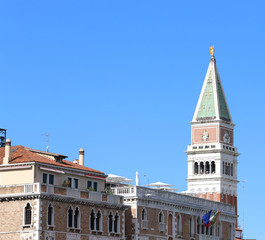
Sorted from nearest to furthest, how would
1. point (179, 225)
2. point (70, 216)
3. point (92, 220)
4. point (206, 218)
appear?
1. point (70, 216)
2. point (92, 220)
3. point (179, 225)
4. point (206, 218)

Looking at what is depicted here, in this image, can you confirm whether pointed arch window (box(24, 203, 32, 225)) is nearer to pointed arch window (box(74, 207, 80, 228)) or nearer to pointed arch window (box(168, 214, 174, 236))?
pointed arch window (box(74, 207, 80, 228))

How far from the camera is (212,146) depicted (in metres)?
159

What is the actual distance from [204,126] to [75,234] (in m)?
74.8

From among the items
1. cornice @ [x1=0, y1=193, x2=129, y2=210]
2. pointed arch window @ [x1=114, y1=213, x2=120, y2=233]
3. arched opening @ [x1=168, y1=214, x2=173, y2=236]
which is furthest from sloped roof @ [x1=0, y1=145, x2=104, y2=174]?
arched opening @ [x1=168, y1=214, x2=173, y2=236]

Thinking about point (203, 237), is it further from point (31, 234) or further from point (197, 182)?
point (197, 182)

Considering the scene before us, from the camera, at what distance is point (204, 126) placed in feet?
524

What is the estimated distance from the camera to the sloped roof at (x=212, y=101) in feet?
522

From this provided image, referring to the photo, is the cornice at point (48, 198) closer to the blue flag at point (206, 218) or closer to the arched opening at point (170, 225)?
the arched opening at point (170, 225)

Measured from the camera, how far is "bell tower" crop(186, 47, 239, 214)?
158 meters

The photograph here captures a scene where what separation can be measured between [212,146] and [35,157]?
2932 inches

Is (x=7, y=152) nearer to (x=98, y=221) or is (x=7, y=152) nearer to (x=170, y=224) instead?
(x=98, y=221)

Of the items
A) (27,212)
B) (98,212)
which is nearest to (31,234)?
(27,212)

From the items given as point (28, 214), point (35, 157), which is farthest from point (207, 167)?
point (28, 214)

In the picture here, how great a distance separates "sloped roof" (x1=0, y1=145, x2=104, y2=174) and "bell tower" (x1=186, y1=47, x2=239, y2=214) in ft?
216
